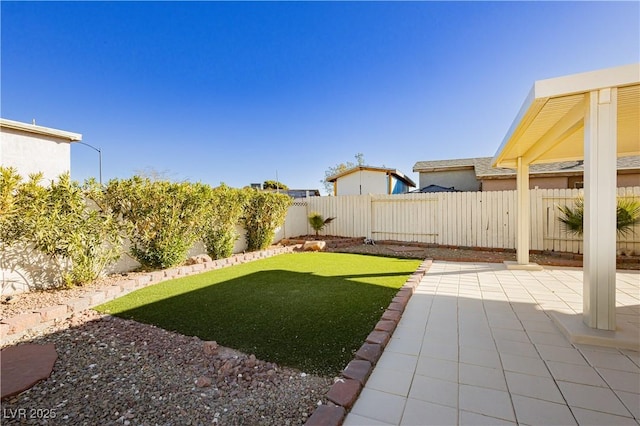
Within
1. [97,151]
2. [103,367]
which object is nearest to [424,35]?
[103,367]

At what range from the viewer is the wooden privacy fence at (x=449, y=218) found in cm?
767

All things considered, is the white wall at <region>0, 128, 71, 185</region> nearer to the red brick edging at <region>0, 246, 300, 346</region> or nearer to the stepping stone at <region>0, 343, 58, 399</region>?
the red brick edging at <region>0, 246, 300, 346</region>

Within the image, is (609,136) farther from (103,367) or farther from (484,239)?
(484,239)

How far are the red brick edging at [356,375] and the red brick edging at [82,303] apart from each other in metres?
3.60

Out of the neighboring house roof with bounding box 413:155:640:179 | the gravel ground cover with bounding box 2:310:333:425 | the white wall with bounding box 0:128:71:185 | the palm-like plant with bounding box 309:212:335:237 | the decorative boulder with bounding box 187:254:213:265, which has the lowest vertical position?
the gravel ground cover with bounding box 2:310:333:425

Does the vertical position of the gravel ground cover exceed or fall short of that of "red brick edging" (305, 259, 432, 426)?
it falls short

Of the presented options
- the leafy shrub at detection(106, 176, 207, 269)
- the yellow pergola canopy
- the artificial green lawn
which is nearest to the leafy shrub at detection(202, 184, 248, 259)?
the leafy shrub at detection(106, 176, 207, 269)

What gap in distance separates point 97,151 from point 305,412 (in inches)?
581

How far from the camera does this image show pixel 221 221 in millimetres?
7410

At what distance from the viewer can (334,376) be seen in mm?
2186

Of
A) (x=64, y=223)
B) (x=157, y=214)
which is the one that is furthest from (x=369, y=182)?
(x=64, y=223)

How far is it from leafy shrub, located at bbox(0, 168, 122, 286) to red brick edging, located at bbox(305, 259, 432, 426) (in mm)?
4995

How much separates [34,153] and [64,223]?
2401 mm

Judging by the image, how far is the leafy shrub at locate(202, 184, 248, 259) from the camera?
22.9ft
